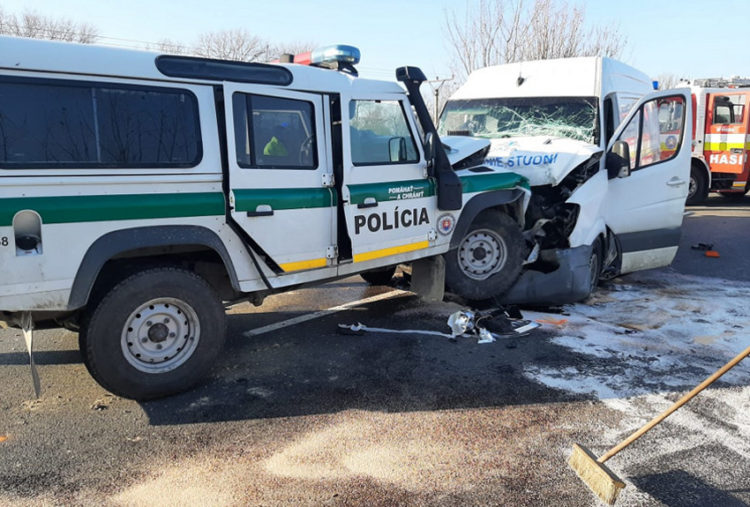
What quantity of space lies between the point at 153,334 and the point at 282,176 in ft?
4.83

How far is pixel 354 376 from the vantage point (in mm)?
4477

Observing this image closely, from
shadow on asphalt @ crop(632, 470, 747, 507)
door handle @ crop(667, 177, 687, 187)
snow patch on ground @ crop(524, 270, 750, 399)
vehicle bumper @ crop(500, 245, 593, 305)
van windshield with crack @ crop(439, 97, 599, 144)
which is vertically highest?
van windshield with crack @ crop(439, 97, 599, 144)

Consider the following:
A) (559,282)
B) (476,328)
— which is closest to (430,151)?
(476,328)

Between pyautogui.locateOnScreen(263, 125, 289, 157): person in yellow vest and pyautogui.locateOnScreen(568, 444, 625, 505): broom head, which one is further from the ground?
pyautogui.locateOnScreen(263, 125, 289, 157): person in yellow vest

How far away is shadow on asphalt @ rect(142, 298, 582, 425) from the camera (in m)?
3.98

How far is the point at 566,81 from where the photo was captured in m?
7.10

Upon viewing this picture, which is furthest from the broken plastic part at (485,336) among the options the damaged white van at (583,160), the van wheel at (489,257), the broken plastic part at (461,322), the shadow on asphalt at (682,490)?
the shadow on asphalt at (682,490)

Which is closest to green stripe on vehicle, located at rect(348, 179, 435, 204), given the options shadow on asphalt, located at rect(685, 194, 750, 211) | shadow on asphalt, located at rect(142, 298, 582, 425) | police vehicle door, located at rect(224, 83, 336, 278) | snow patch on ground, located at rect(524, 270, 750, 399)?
police vehicle door, located at rect(224, 83, 336, 278)

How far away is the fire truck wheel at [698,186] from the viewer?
14.2 m

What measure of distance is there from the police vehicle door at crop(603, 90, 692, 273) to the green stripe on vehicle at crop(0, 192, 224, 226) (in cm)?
460

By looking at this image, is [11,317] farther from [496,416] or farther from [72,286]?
[496,416]

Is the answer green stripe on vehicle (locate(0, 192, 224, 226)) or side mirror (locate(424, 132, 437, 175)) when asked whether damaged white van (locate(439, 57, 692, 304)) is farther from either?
green stripe on vehicle (locate(0, 192, 224, 226))

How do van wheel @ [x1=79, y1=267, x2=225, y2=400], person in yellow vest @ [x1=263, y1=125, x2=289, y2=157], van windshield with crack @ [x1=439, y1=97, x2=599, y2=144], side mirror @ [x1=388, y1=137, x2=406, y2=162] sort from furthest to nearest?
van windshield with crack @ [x1=439, y1=97, x2=599, y2=144] → side mirror @ [x1=388, y1=137, x2=406, y2=162] → person in yellow vest @ [x1=263, y1=125, x2=289, y2=157] → van wheel @ [x1=79, y1=267, x2=225, y2=400]

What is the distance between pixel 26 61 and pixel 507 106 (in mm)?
5564
